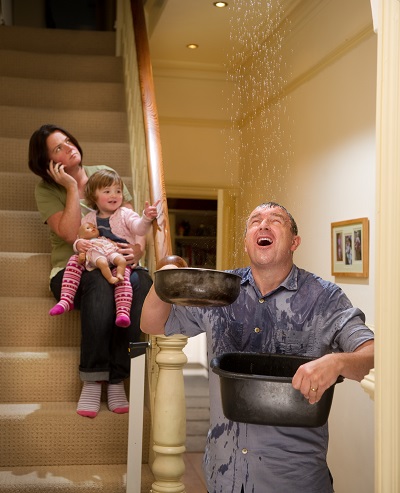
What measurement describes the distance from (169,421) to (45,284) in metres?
1.47

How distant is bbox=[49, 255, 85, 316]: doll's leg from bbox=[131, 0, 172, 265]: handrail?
423 millimetres

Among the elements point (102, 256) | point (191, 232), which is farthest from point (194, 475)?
point (191, 232)

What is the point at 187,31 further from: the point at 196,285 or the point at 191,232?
the point at 196,285

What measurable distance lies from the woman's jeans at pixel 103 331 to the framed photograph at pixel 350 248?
1529 millimetres

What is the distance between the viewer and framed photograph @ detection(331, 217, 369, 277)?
418 cm

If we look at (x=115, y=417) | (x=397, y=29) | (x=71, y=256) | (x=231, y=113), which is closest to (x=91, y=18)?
(x=231, y=113)

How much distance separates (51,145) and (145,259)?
0.75 m

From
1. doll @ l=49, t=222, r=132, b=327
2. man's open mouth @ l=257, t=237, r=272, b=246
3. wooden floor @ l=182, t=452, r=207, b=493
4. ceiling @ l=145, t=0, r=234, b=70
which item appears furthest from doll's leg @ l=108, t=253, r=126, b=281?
ceiling @ l=145, t=0, r=234, b=70

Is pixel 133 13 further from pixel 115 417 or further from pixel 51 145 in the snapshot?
pixel 115 417

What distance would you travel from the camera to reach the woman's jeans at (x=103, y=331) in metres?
3.11

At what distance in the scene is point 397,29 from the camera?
1131 millimetres

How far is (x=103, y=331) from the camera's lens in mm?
3111

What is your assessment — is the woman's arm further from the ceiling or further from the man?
the ceiling

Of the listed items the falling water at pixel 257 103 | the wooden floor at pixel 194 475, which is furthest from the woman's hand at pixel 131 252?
the falling water at pixel 257 103
